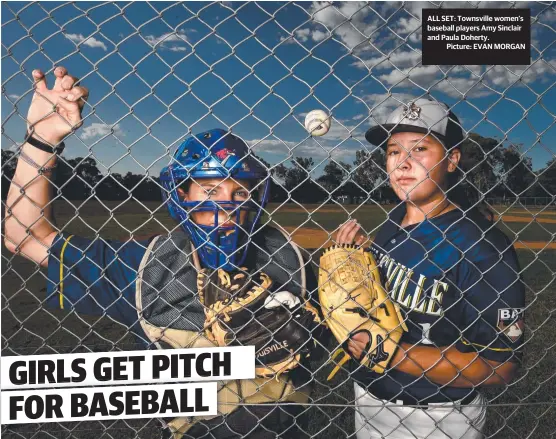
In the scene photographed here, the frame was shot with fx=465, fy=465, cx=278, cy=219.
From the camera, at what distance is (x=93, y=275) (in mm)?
2000

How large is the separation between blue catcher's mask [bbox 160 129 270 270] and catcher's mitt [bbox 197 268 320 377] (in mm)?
82

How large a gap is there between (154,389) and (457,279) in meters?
1.37

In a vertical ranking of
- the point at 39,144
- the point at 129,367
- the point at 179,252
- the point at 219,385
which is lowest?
the point at 219,385

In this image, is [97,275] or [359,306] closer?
[359,306]

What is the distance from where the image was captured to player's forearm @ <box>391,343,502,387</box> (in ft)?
6.49

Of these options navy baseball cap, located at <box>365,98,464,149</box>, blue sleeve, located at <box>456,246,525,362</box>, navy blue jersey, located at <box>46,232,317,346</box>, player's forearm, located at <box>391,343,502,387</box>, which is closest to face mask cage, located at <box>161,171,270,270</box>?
navy blue jersey, located at <box>46,232,317,346</box>

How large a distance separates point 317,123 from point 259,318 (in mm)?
837

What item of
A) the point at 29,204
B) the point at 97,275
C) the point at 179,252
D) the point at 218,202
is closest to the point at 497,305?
the point at 218,202

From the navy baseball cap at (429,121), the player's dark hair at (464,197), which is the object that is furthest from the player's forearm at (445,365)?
the navy baseball cap at (429,121)

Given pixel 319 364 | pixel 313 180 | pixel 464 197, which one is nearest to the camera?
pixel 313 180

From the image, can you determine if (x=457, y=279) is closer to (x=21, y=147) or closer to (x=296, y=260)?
(x=296, y=260)

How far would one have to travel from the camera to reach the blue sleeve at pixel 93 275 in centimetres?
196

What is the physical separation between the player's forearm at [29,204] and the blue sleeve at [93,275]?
93 millimetres

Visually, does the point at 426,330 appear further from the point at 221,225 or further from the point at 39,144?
the point at 39,144
